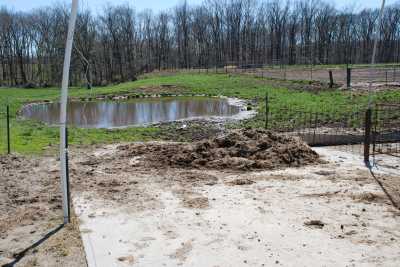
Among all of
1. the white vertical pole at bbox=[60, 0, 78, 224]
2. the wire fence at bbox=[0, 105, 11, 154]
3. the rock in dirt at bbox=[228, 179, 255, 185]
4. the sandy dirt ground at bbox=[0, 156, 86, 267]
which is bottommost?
the sandy dirt ground at bbox=[0, 156, 86, 267]

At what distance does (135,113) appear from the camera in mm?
23938

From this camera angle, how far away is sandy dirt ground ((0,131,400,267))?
523 cm

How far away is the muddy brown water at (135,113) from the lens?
20703 millimetres

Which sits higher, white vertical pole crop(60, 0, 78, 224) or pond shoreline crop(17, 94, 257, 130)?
white vertical pole crop(60, 0, 78, 224)

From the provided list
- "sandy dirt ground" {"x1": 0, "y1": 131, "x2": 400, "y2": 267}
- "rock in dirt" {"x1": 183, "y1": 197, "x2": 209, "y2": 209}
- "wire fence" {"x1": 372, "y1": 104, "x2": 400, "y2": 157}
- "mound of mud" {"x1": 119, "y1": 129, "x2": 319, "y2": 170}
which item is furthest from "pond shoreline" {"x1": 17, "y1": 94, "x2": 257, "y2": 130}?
"rock in dirt" {"x1": 183, "y1": 197, "x2": 209, "y2": 209}

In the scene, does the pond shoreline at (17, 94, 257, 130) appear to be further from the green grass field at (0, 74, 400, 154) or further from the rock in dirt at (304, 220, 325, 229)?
the rock in dirt at (304, 220, 325, 229)

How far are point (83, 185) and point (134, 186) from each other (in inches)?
37.9

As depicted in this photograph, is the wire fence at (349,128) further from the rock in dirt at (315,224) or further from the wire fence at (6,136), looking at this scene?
the wire fence at (6,136)

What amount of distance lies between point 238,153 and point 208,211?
3.33 m

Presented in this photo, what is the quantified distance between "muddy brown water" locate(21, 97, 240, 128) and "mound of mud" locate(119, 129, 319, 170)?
9315 millimetres

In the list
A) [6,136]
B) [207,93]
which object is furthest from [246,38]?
[6,136]

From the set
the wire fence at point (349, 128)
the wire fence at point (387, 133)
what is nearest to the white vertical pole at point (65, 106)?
the wire fence at point (349, 128)

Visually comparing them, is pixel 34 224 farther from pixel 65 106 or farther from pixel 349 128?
pixel 349 128

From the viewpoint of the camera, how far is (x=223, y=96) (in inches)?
1231
